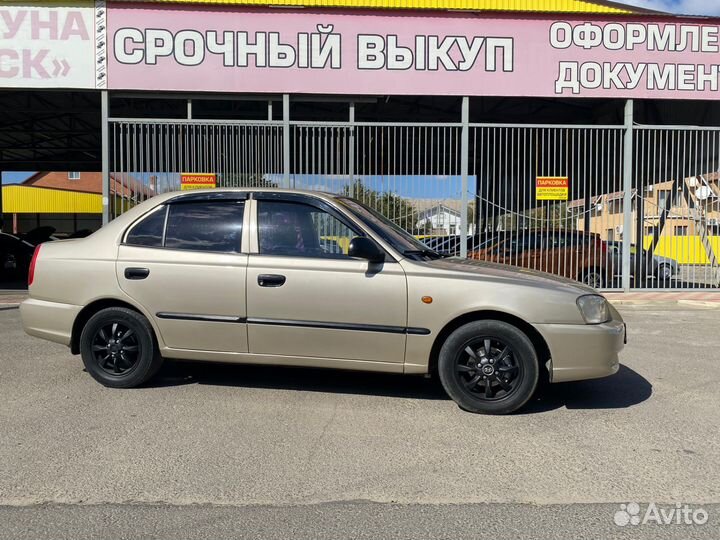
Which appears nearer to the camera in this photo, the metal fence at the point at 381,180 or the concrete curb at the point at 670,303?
the concrete curb at the point at 670,303

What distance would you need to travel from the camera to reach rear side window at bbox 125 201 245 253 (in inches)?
198

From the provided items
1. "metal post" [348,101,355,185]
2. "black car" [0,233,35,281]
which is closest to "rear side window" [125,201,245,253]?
"metal post" [348,101,355,185]

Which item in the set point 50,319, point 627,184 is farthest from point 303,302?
point 627,184

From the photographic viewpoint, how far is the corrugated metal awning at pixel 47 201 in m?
44.9

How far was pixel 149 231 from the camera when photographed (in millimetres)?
5188

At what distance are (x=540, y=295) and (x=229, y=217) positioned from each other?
8.49 feet

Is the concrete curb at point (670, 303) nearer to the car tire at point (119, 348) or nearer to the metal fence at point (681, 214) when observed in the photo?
the metal fence at point (681, 214)

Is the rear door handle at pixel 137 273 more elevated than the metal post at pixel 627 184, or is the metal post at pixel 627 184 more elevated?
the metal post at pixel 627 184

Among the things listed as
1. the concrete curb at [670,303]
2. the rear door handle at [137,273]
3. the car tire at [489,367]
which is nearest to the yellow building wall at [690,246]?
the concrete curb at [670,303]

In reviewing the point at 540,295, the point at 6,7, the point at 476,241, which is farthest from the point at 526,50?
the point at 6,7

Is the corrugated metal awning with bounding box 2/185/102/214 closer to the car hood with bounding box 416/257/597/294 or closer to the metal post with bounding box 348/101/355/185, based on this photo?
the metal post with bounding box 348/101/355/185

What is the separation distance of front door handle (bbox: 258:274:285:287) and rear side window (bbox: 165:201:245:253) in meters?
0.36

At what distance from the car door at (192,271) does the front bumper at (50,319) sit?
1.97 ft

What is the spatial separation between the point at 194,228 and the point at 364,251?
61.0 inches
